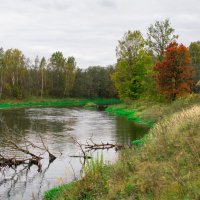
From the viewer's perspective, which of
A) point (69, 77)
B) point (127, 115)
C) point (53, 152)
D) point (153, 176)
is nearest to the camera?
point (153, 176)

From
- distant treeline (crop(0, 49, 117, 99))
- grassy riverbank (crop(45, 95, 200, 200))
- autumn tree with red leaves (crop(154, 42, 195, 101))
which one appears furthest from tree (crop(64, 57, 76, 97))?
grassy riverbank (crop(45, 95, 200, 200))

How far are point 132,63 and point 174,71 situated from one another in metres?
16.8

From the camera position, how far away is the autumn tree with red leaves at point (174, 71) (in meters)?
43.0

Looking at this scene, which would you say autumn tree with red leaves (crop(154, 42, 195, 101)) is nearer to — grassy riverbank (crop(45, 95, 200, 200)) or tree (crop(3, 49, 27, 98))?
grassy riverbank (crop(45, 95, 200, 200))

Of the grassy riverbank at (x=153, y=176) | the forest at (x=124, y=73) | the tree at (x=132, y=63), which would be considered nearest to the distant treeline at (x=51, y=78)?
the forest at (x=124, y=73)

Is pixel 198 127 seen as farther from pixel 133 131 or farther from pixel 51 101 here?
pixel 51 101

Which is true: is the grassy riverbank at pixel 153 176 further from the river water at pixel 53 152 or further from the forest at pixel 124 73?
the forest at pixel 124 73

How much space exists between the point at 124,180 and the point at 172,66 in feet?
110

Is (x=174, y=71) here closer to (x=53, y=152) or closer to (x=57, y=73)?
(x=53, y=152)

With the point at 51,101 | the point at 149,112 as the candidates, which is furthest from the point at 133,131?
the point at 51,101

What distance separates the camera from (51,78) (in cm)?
10081

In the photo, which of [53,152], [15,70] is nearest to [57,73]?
[15,70]

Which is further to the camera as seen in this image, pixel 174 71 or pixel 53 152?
pixel 174 71

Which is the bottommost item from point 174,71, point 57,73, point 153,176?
point 153,176
